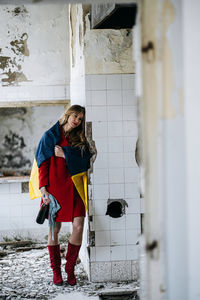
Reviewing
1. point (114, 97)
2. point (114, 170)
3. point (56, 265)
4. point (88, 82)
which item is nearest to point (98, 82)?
point (88, 82)

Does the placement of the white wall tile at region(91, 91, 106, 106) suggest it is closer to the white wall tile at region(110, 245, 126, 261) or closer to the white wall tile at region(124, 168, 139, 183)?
the white wall tile at region(124, 168, 139, 183)

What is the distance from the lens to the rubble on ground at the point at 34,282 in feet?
11.1

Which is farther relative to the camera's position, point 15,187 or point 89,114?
point 15,187

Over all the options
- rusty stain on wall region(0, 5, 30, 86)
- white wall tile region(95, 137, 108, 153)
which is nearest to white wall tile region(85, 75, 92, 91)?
white wall tile region(95, 137, 108, 153)

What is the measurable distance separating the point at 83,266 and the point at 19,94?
7.81ft

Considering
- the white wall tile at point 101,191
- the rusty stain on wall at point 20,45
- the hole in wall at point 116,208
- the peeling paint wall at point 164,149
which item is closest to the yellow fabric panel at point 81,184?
the white wall tile at point 101,191

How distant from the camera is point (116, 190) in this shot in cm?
369

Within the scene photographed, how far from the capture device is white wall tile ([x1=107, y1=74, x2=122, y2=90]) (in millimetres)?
3672

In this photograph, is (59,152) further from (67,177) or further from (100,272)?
(100,272)

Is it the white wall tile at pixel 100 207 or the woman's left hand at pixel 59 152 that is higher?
the woman's left hand at pixel 59 152

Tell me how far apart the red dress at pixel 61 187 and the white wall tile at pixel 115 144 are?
0.46 metres

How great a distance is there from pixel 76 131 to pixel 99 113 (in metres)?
0.29

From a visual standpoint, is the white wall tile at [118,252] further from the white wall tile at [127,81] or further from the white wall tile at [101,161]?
the white wall tile at [127,81]

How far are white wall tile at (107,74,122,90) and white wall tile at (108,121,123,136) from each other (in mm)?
333
